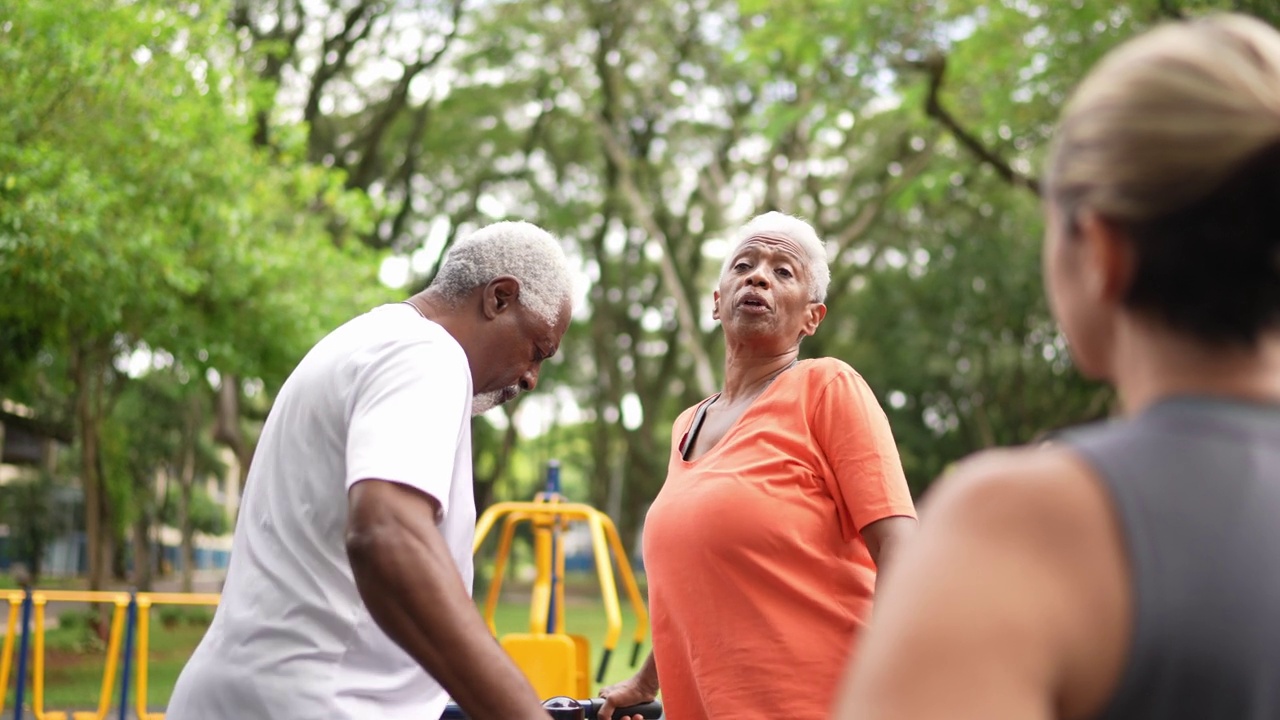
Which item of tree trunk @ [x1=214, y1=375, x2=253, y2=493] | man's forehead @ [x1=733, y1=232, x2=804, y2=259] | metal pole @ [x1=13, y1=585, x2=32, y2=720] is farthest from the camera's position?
tree trunk @ [x1=214, y1=375, x2=253, y2=493]

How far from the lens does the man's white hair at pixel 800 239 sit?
3.40 m

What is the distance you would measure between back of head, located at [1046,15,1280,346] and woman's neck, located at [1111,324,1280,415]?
0.01m

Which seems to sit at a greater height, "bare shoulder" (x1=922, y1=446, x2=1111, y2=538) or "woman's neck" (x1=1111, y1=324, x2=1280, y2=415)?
"woman's neck" (x1=1111, y1=324, x2=1280, y2=415)

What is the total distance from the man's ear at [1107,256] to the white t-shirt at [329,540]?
1174 mm

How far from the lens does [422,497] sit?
6.43ft

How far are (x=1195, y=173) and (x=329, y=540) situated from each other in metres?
1.55

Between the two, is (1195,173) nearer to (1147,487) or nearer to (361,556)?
(1147,487)

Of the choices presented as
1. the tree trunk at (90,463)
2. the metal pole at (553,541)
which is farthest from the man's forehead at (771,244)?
the tree trunk at (90,463)

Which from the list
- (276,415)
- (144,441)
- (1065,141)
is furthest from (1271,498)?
(144,441)

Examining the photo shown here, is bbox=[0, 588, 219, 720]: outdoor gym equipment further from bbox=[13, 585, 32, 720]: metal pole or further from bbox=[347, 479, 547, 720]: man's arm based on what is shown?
bbox=[347, 479, 547, 720]: man's arm

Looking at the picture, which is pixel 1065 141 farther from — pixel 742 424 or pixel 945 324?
pixel 945 324

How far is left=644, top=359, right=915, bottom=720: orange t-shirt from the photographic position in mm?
2684

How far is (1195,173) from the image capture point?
3.16 ft

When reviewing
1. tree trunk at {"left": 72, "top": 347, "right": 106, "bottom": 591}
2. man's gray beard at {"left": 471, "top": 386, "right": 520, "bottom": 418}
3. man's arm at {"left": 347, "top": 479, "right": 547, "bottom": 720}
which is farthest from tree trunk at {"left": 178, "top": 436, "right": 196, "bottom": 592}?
man's arm at {"left": 347, "top": 479, "right": 547, "bottom": 720}
